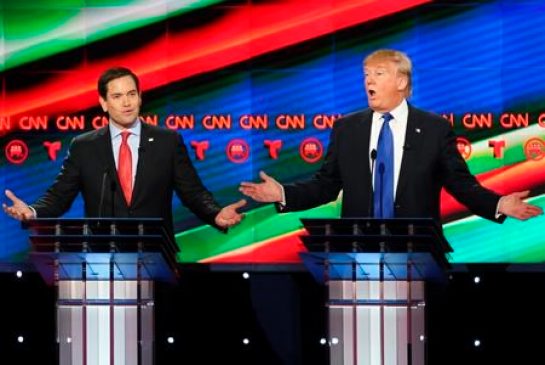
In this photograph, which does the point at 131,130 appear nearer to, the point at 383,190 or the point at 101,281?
the point at 101,281

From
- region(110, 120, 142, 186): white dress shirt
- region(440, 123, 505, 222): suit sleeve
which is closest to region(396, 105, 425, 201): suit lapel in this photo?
region(440, 123, 505, 222): suit sleeve

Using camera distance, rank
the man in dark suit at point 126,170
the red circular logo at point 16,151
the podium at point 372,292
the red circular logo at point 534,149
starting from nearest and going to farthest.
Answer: the podium at point 372,292
the man in dark suit at point 126,170
the red circular logo at point 534,149
the red circular logo at point 16,151

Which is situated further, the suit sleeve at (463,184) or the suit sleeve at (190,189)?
the suit sleeve at (190,189)

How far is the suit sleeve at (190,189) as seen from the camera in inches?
333

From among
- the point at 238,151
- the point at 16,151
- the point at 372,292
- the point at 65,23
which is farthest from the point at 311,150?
the point at 372,292

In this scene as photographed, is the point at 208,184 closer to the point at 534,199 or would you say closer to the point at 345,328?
the point at 534,199

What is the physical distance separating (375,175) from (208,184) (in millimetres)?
3091

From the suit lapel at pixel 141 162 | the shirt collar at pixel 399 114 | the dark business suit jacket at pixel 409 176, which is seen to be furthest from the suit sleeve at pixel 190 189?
the shirt collar at pixel 399 114

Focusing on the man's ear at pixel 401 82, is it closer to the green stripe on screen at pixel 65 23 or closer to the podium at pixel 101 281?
the podium at pixel 101 281

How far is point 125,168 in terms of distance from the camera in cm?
850

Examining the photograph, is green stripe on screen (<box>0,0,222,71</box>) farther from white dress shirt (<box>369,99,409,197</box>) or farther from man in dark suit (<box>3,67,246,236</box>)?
white dress shirt (<box>369,99,409,197</box>)

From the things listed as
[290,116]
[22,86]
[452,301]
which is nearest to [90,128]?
[22,86]

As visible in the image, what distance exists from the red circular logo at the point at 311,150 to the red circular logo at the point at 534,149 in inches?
49.2

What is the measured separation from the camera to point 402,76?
323 inches
